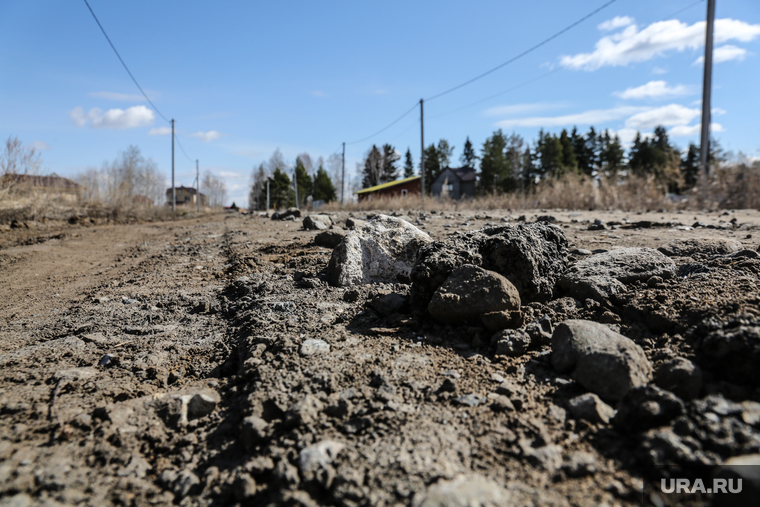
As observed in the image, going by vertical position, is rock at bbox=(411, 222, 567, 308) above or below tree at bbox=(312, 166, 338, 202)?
below

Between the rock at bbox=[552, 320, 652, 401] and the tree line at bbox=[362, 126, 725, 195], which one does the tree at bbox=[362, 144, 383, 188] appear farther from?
the rock at bbox=[552, 320, 652, 401]

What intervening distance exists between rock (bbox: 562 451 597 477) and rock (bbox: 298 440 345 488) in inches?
32.0

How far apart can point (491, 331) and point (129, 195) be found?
1677 cm

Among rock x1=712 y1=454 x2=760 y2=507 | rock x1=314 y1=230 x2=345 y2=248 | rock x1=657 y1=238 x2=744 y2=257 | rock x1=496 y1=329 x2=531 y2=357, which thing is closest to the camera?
rock x1=712 y1=454 x2=760 y2=507

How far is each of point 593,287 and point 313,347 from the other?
1859 millimetres

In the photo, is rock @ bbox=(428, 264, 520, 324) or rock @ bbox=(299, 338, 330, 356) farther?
rock @ bbox=(428, 264, 520, 324)

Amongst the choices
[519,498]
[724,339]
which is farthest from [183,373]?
[724,339]

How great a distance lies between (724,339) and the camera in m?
1.84

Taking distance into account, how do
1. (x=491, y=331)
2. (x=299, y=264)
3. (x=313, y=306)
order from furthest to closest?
1. (x=299, y=264)
2. (x=313, y=306)
3. (x=491, y=331)

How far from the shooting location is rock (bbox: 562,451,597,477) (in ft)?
4.66

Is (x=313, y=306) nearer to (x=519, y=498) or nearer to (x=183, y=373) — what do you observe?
(x=183, y=373)

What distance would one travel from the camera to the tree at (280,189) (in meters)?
56.5

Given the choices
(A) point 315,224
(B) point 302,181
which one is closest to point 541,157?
(B) point 302,181

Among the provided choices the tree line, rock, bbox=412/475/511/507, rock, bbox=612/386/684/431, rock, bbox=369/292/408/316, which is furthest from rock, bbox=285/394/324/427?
the tree line
